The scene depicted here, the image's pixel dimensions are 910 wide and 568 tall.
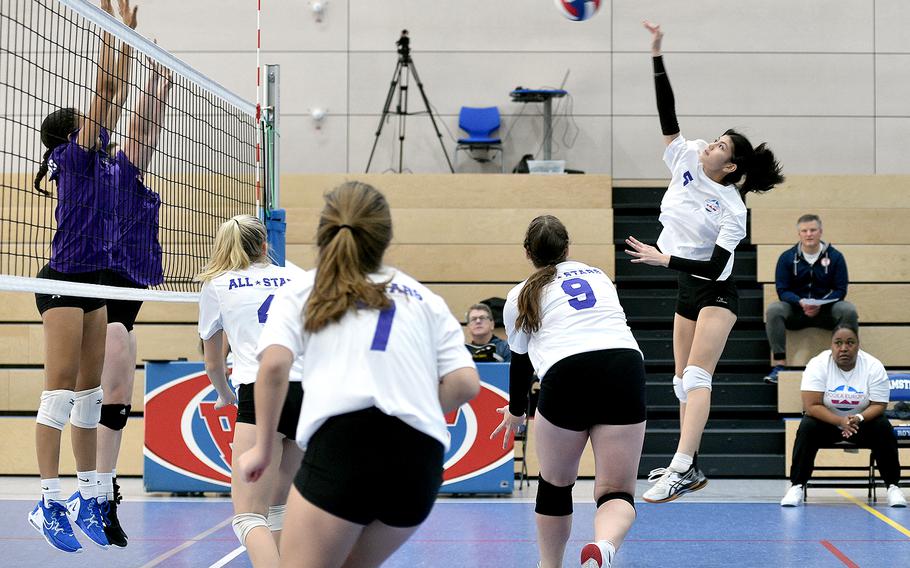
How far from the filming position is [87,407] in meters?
5.27

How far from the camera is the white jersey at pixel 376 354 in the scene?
2721mm

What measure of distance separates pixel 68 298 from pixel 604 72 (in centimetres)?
922

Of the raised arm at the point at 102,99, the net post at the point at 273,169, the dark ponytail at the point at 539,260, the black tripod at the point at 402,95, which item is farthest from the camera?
the black tripod at the point at 402,95

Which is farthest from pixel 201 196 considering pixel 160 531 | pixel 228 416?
pixel 160 531

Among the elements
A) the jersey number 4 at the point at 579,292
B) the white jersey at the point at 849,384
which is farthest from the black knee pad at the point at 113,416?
the white jersey at the point at 849,384

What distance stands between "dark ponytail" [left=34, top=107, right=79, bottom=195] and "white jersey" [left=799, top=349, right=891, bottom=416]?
5.92m

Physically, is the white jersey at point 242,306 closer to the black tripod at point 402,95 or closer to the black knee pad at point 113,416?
the black knee pad at point 113,416

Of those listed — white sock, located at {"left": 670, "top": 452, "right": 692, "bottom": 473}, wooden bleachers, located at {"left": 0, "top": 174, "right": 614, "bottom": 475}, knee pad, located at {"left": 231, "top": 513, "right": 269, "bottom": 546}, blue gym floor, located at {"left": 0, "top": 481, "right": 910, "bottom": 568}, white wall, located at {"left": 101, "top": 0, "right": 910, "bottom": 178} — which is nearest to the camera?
knee pad, located at {"left": 231, "top": 513, "right": 269, "bottom": 546}

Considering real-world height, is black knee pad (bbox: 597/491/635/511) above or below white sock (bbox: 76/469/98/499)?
above

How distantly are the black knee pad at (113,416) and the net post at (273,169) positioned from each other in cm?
130

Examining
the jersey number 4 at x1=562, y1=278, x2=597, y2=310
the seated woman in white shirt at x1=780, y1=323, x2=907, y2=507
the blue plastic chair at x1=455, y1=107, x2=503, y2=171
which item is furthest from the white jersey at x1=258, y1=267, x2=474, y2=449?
the blue plastic chair at x1=455, y1=107, x2=503, y2=171

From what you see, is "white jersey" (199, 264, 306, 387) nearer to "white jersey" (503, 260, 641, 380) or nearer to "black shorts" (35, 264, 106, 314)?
"black shorts" (35, 264, 106, 314)

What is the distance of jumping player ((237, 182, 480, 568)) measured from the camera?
2.71 metres

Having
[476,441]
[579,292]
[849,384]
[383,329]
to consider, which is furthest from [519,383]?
[849,384]
